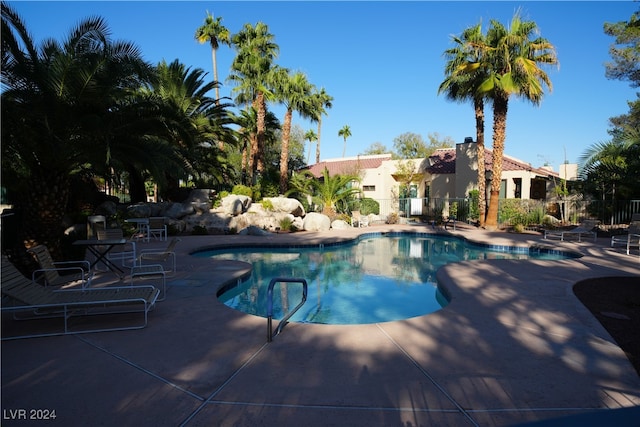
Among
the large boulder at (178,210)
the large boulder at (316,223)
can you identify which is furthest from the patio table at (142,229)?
the large boulder at (316,223)

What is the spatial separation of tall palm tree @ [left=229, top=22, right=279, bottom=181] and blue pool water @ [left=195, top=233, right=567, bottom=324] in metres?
10.8

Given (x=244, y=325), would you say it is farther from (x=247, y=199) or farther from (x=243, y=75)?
(x=243, y=75)

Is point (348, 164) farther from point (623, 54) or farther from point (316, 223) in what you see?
point (623, 54)

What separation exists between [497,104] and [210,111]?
49.3 feet

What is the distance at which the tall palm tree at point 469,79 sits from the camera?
17.7 meters

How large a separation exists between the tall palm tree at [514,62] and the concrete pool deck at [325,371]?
13826mm

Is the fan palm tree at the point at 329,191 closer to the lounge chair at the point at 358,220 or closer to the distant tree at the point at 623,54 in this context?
the lounge chair at the point at 358,220

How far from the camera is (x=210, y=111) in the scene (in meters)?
19.9

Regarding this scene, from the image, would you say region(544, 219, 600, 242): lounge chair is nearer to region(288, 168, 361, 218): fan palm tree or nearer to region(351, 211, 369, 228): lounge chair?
region(351, 211, 369, 228): lounge chair

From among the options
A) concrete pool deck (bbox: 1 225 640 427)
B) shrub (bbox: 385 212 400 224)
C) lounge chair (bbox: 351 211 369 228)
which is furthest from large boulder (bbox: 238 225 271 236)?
concrete pool deck (bbox: 1 225 640 427)

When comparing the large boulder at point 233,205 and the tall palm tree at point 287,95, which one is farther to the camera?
the tall palm tree at point 287,95

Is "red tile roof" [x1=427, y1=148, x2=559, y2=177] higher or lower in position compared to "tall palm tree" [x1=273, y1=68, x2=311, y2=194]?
lower

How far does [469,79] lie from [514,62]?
2154 mm

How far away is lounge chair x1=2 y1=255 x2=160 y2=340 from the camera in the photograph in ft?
15.2
